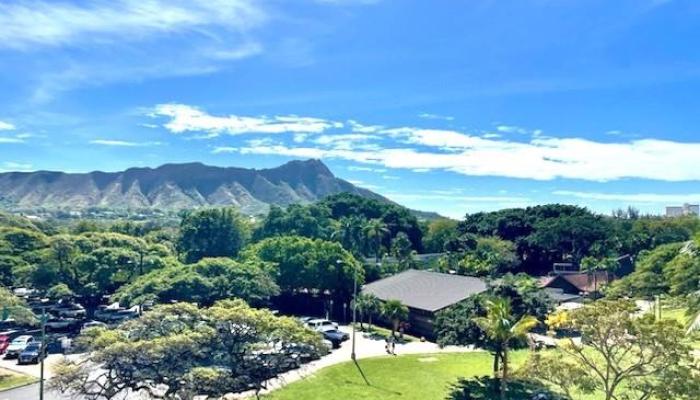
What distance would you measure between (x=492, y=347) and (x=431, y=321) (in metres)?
12.8

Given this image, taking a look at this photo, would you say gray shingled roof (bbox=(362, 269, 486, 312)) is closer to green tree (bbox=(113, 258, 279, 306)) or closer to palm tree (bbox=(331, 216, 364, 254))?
green tree (bbox=(113, 258, 279, 306))

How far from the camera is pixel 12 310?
3114 cm

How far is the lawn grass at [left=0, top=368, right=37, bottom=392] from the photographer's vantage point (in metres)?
28.0

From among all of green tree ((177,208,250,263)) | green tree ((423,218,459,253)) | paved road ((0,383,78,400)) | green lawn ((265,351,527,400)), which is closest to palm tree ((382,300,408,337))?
green lawn ((265,351,527,400))

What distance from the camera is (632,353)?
21094 millimetres

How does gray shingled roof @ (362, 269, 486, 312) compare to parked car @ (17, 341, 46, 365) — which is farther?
gray shingled roof @ (362, 269, 486, 312)

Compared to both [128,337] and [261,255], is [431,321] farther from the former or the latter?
[128,337]

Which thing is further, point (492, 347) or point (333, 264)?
point (333, 264)

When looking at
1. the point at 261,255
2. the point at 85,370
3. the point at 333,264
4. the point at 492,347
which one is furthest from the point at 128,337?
the point at 261,255

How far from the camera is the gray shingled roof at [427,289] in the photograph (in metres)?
43.7

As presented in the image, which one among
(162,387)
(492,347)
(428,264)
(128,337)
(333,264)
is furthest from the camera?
(428,264)

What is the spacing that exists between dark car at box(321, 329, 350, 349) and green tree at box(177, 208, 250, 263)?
4370 centimetres

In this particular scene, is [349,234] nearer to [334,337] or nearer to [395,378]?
[334,337]

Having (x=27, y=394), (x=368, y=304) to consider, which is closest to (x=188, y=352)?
(x=27, y=394)
